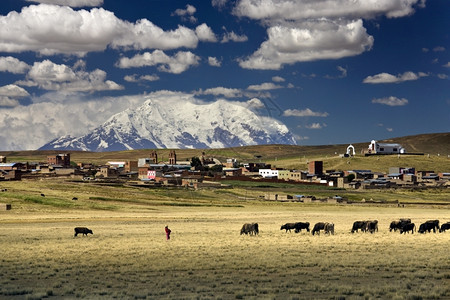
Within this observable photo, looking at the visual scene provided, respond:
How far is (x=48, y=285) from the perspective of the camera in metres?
27.8

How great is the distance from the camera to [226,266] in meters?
33.2

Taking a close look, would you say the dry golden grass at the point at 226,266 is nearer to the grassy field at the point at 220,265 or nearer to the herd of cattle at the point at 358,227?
the grassy field at the point at 220,265

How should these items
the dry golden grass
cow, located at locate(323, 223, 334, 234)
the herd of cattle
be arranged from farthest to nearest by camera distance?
cow, located at locate(323, 223, 334, 234) < the herd of cattle < the dry golden grass

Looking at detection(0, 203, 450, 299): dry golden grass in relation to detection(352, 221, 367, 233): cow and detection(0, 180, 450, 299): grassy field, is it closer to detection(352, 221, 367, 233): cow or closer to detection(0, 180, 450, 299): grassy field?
detection(0, 180, 450, 299): grassy field

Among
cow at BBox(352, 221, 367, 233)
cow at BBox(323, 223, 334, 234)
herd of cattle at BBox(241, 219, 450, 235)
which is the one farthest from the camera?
cow at BBox(352, 221, 367, 233)

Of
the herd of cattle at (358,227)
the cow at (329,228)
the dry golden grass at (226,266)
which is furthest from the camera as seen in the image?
the cow at (329,228)

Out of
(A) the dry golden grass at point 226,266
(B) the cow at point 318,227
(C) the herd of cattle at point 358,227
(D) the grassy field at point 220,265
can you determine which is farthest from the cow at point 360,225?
(A) the dry golden grass at point 226,266

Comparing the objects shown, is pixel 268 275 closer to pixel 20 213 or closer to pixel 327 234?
pixel 327 234

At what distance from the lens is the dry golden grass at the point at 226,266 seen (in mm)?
26078

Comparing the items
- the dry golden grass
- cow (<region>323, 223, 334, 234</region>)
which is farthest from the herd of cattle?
the dry golden grass

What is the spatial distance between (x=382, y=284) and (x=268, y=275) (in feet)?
18.5

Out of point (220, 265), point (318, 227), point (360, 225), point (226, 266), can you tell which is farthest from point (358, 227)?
point (226, 266)

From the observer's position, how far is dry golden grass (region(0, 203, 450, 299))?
26078 mm

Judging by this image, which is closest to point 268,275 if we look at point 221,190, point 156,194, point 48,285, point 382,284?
point 382,284
